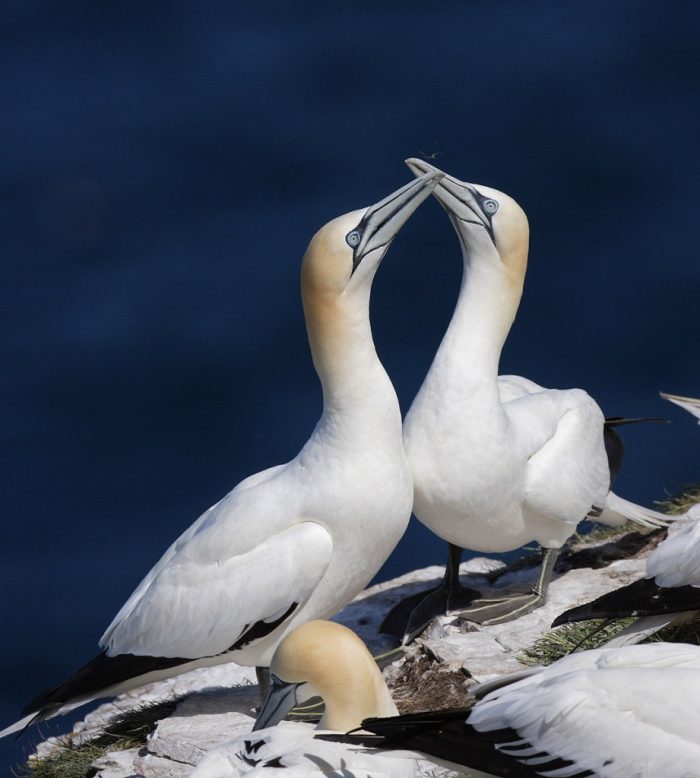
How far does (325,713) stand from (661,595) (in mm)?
1141

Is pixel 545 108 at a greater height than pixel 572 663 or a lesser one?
greater

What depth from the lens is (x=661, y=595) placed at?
4879 mm

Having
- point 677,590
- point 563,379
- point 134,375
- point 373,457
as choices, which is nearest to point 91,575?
point 134,375

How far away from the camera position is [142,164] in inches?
584

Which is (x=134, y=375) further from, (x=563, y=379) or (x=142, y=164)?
(x=563, y=379)

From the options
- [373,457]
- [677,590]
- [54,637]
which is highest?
[373,457]

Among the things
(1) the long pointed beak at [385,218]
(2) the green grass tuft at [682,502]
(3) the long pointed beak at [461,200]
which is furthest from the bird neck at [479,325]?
(2) the green grass tuft at [682,502]

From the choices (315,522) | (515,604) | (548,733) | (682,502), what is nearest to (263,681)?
(315,522)

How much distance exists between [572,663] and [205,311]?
9.77 metres

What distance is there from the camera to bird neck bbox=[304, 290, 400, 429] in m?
5.41

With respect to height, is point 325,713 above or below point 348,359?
below

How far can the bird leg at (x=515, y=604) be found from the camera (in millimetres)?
5996

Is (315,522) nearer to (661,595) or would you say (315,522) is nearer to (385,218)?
(385,218)

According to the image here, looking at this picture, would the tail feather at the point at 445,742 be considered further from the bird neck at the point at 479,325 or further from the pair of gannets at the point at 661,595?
the bird neck at the point at 479,325
